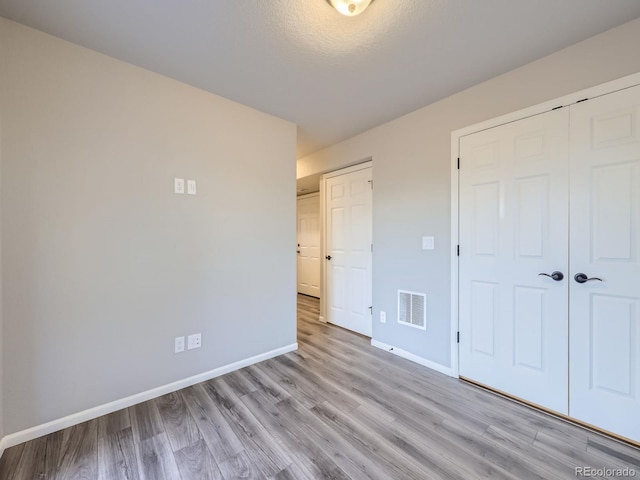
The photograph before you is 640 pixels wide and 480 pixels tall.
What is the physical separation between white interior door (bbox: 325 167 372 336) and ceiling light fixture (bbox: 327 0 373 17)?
1.85 m

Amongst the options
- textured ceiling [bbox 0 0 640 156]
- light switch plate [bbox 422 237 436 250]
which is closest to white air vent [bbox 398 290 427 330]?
light switch plate [bbox 422 237 436 250]

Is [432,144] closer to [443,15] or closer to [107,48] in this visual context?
[443,15]

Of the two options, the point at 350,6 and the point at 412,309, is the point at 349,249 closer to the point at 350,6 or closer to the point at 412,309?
the point at 412,309

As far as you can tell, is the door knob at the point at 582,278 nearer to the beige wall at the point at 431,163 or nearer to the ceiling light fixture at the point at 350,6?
the beige wall at the point at 431,163

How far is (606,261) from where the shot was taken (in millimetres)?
1591

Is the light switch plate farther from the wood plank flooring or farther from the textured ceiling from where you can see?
the textured ceiling

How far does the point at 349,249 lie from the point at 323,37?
2318 millimetres

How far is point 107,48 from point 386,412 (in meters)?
3.12

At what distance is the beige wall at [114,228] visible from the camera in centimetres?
153

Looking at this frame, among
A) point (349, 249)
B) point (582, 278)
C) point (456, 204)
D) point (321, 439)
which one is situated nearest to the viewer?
point (321, 439)

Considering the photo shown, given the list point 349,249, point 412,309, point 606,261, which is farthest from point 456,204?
point 349,249

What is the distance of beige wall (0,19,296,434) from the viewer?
5.02 ft

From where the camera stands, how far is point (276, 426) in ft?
5.46

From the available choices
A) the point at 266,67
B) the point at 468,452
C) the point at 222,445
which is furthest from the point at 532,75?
the point at 222,445
